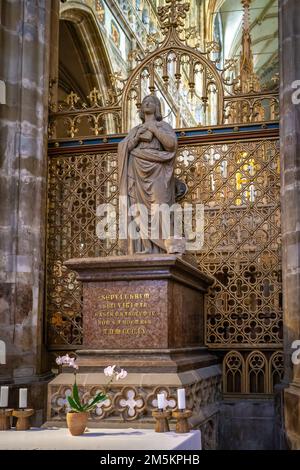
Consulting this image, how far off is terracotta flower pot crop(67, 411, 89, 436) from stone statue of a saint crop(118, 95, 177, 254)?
2.98 metres

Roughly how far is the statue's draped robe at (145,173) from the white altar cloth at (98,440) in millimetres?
2946

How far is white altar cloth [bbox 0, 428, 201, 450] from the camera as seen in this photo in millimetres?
4922

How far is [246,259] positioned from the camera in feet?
28.9

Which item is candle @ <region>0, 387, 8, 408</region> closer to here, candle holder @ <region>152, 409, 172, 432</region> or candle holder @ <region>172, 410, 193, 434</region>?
candle holder @ <region>152, 409, 172, 432</region>

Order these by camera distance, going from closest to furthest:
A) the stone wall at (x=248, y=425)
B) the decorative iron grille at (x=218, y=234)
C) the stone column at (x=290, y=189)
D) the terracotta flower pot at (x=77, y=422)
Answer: the terracotta flower pot at (x=77, y=422) < the stone column at (x=290, y=189) < the stone wall at (x=248, y=425) < the decorative iron grille at (x=218, y=234)

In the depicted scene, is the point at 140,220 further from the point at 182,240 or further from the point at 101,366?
the point at 101,366

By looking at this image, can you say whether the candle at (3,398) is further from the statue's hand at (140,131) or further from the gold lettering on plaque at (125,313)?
the statue's hand at (140,131)

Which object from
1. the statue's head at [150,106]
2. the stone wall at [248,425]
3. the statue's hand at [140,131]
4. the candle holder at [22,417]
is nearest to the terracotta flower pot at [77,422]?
the candle holder at [22,417]

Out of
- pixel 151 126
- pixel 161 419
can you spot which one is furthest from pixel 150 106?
pixel 161 419

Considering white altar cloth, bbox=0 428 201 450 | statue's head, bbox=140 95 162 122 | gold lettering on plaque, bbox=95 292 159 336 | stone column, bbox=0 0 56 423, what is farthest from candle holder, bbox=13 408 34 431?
statue's head, bbox=140 95 162 122

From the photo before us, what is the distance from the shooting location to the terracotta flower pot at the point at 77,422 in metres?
5.50

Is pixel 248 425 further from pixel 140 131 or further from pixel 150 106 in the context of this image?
pixel 150 106

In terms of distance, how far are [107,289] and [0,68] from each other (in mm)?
3489

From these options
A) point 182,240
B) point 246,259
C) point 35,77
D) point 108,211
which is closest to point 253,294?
point 246,259
